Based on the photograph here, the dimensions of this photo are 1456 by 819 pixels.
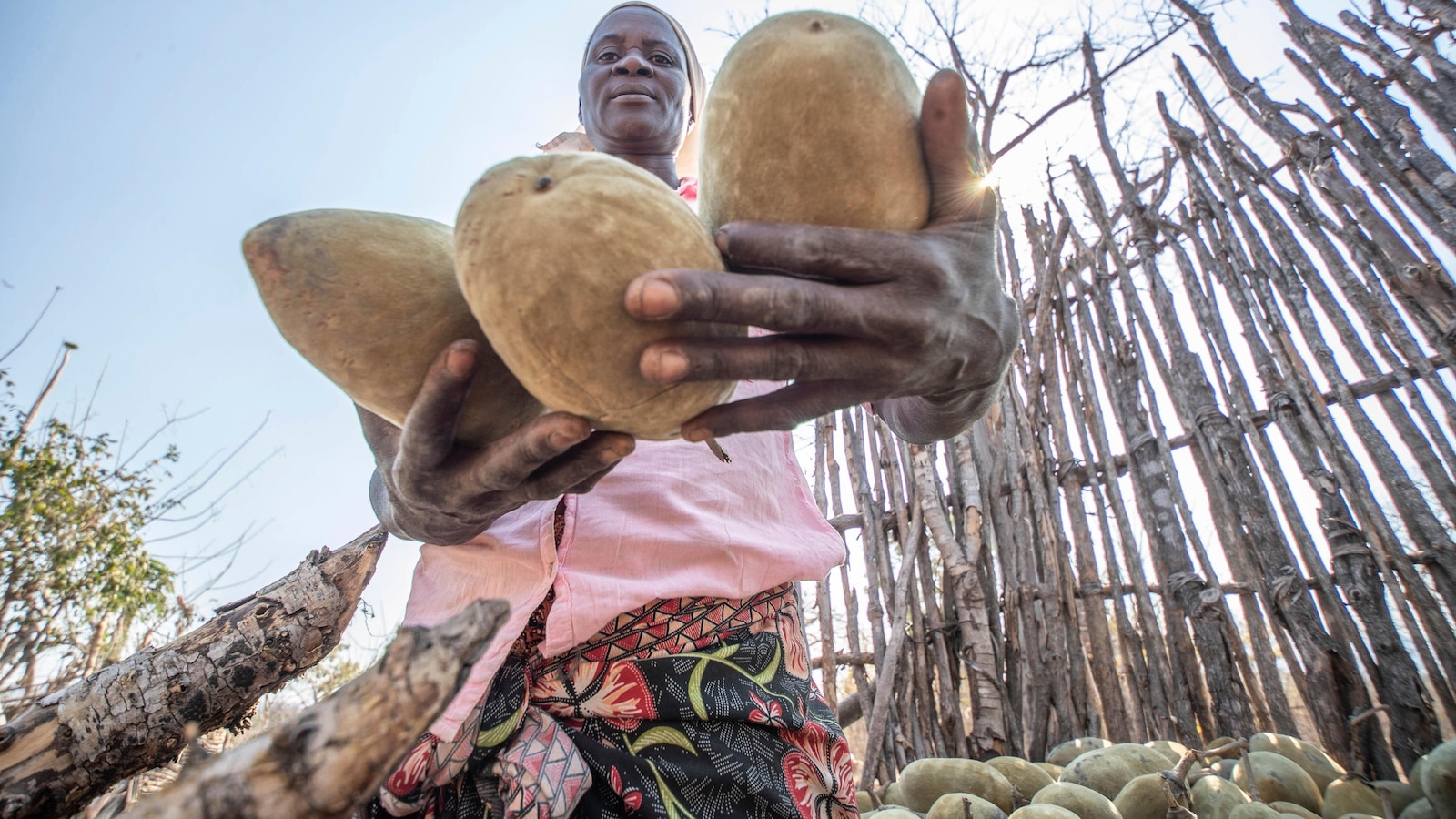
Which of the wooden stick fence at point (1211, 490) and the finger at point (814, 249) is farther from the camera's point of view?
the wooden stick fence at point (1211, 490)

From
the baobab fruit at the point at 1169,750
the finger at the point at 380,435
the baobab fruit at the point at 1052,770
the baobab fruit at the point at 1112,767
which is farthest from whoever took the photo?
the baobab fruit at the point at 1052,770

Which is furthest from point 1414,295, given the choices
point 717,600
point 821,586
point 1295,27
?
point 717,600

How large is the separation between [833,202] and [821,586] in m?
4.09

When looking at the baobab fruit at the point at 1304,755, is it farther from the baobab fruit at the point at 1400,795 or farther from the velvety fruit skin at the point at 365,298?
the velvety fruit skin at the point at 365,298

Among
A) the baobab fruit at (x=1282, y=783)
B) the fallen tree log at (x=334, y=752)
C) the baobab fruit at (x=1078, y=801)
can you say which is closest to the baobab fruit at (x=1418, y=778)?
the baobab fruit at (x=1282, y=783)

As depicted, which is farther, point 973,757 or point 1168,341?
point 1168,341

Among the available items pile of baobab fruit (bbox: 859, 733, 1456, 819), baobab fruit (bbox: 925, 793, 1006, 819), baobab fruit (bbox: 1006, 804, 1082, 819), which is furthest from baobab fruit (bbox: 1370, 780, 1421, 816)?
baobab fruit (bbox: 925, 793, 1006, 819)

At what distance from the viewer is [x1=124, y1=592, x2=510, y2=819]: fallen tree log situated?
2.03 ft

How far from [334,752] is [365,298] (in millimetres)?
470

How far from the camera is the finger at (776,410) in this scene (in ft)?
2.87

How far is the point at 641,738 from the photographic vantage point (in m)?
1.24

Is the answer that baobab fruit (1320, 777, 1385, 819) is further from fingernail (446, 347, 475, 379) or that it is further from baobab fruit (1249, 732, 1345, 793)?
fingernail (446, 347, 475, 379)

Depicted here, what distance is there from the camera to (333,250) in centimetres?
86

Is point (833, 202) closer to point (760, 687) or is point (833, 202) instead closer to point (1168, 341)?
point (760, 687)
